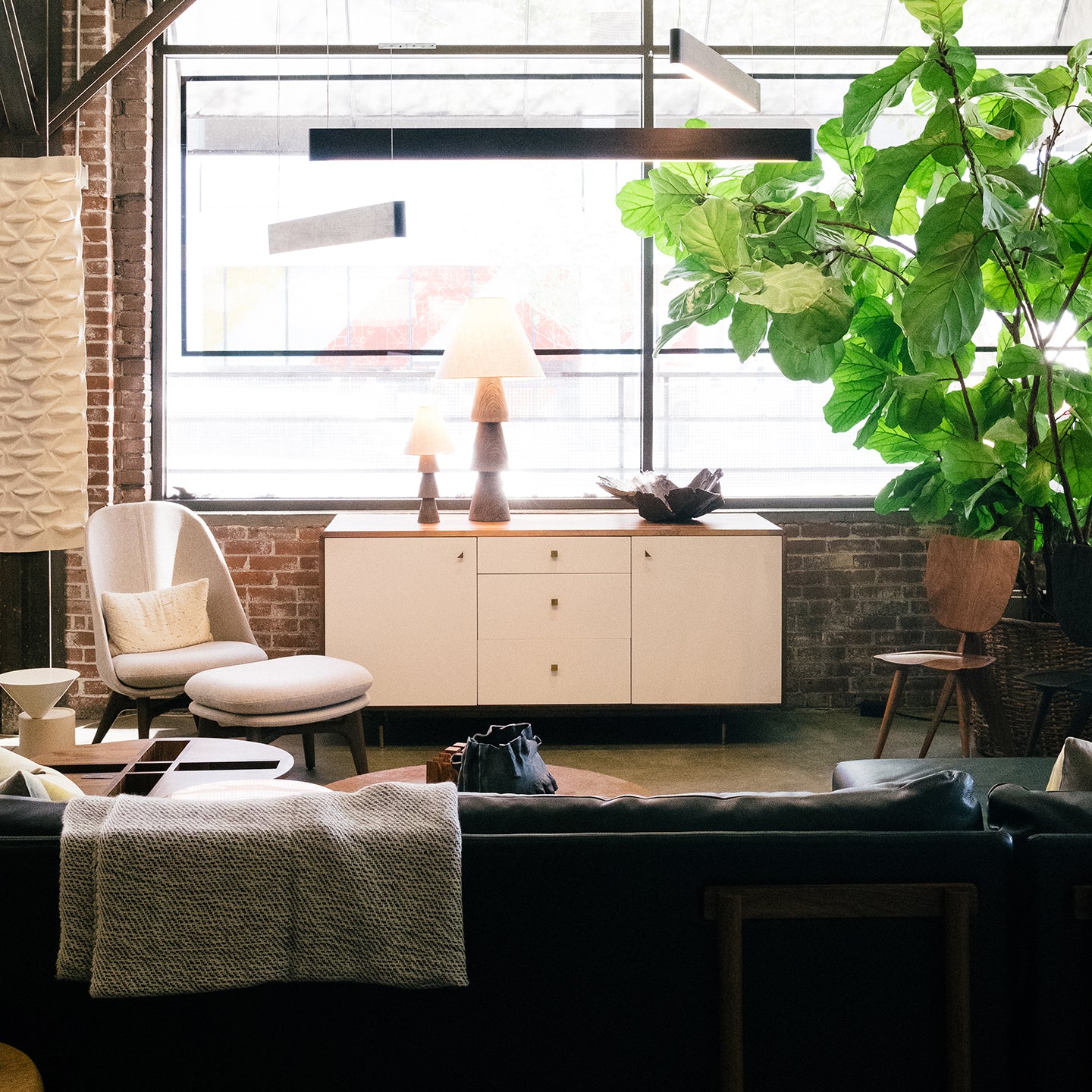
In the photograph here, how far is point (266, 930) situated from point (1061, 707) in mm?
3427

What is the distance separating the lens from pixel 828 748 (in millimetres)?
4652

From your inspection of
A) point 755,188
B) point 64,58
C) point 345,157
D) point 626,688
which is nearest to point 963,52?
point 755,188

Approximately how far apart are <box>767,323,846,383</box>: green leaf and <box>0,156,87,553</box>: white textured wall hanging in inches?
112

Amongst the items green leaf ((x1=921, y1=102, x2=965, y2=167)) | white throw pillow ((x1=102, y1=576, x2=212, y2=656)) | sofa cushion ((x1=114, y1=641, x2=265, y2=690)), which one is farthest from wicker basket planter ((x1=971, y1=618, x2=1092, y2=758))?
white throw pillow ((x1=102, y1=576, x2=212, y2=656))

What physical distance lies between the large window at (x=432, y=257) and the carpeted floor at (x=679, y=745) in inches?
43.4

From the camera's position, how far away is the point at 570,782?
2830mm

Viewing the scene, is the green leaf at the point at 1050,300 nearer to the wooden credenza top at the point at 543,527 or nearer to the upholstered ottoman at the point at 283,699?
the wooden credenza top at the point at 543,527

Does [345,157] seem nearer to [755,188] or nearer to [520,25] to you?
[755,188]

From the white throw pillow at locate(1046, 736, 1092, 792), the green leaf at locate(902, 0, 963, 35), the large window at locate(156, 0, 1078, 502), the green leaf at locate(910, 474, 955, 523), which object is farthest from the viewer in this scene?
the large window at locate(156, 0, 1078, 502)

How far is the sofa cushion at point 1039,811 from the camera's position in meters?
1.74

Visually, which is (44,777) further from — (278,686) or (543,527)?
(543,527)

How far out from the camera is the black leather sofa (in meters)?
1.66

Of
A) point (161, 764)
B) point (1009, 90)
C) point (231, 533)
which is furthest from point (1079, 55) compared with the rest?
point (231, 533)

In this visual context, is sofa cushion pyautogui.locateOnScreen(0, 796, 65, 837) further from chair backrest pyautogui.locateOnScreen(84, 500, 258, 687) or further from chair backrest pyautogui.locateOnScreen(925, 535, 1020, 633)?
chair backrest pyautogui.locateOnScreen(925, 535, 1020, 633)
